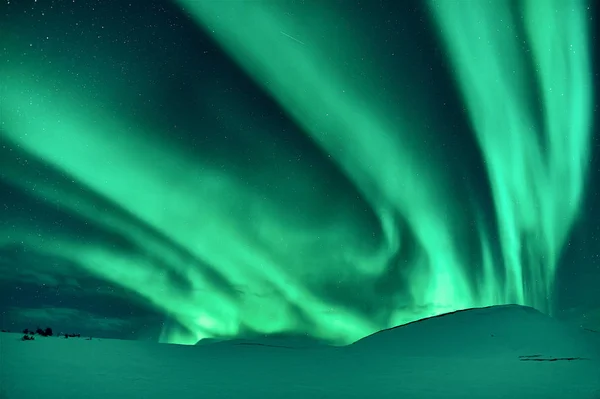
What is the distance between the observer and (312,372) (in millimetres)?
16094

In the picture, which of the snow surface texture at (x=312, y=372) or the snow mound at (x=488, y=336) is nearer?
the snow surface texture at (x=312, y=372)

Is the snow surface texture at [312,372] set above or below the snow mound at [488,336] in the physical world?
below

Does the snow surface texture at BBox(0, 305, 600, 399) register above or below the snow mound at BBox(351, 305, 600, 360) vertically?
below

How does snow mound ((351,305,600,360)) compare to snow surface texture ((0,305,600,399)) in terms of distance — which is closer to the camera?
snow surface texture ((0,305,600,399))

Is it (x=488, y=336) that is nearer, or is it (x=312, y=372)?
(x=312, y=372)

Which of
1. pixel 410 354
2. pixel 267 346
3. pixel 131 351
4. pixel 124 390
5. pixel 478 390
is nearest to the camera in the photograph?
pixel 124 390

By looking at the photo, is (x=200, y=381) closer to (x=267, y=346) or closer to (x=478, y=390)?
(x=478, y=390)

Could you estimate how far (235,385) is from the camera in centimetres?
1255

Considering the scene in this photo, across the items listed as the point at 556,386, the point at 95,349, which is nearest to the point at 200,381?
the point at 95,349

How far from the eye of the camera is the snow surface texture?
1126cm

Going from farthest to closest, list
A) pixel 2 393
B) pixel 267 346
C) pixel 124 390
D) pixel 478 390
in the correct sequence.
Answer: pixel 267 346 < pixel 478 390 < pixel 124 390 < pixel 2 393

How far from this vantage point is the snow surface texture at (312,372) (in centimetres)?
1126

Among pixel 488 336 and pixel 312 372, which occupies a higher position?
pixel 488 336

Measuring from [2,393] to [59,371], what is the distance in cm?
313
